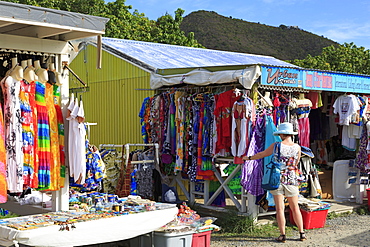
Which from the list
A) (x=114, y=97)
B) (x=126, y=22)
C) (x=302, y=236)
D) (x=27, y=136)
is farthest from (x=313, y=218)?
(x=126, y=22)

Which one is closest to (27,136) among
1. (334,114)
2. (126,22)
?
(334,114)

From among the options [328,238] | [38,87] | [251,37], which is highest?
[251,37]

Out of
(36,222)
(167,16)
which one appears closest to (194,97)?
(36,222)

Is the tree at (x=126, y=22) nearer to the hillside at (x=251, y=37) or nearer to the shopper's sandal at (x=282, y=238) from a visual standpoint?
the shopper's sandal at (x=282, y=238)

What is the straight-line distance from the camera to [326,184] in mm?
12094

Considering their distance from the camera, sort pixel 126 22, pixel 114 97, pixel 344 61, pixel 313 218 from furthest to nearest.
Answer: pixel 344 61 → pixel 126 22 → pixel 114 97 → pixel 313 218

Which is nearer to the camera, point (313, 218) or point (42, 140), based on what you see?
point (42, 140)

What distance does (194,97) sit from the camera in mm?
9633

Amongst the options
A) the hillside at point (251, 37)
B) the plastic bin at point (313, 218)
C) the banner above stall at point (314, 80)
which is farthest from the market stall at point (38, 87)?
the hillside at point (251, 37)

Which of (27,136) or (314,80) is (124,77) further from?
(27,136)

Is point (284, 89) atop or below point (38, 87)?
atop

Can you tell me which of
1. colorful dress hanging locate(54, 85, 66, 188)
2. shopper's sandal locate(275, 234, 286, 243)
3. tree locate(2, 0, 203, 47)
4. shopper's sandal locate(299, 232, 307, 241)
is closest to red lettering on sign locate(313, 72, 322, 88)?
shopper's sandal locate(299, 232, 307, 241)

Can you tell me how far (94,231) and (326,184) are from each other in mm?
7812

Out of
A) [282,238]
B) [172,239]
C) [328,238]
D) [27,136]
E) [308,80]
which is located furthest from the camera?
[308,80]
